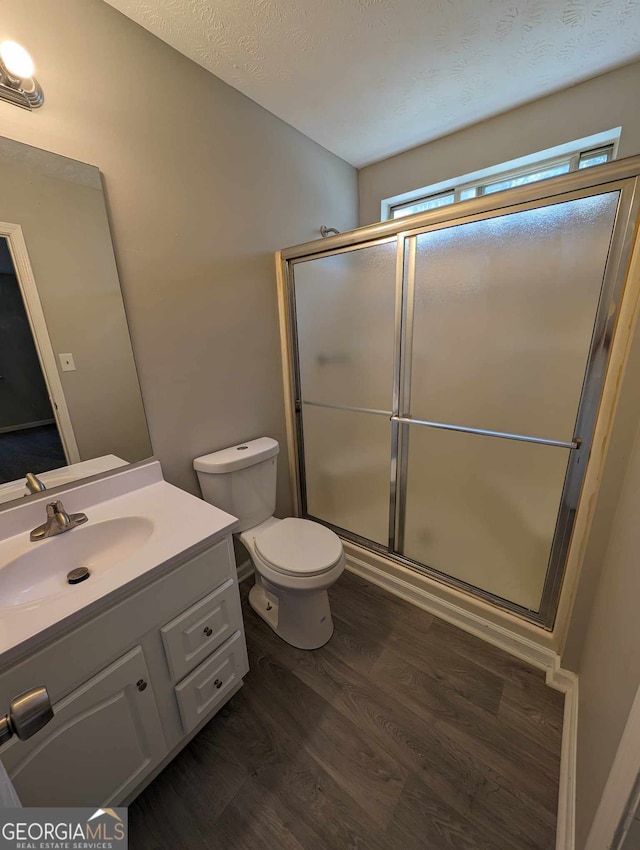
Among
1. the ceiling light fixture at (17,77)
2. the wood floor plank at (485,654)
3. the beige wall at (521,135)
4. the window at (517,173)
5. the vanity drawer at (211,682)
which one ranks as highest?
the beige wall at (521,135)

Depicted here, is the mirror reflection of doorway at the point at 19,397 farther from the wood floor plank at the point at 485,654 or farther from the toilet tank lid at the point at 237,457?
the wood floor plank at the point at 485,654

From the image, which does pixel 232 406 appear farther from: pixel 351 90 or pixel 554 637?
pixel 554 637

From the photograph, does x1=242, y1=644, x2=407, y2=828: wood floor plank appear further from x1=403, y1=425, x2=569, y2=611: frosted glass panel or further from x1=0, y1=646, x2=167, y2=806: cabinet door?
x1=403, y1=425, x2=569, y2=611: frosted glass panel

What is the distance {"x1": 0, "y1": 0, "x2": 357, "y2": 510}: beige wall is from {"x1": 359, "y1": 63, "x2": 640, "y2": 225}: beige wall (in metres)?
0.40

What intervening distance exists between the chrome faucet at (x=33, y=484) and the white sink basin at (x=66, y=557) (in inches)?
6.3

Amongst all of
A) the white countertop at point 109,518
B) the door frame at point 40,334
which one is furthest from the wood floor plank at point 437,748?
the door frame at point 40,334

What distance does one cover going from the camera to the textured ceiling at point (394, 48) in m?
1.10

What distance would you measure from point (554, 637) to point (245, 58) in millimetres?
2597

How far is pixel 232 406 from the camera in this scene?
1677 millimetres

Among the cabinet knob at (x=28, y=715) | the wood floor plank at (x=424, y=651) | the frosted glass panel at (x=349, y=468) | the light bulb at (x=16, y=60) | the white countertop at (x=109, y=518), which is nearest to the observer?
the cabinet knob at (x=28, y=715)

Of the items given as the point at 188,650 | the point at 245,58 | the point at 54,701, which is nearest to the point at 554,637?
the point at 188,650

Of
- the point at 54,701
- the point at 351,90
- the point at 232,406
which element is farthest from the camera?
the point at 232,406

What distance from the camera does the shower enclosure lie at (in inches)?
44.1

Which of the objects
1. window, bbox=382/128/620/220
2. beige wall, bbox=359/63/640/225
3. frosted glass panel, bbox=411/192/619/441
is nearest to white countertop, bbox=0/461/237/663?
frosted glass panel, bbox=411/192/619/441
